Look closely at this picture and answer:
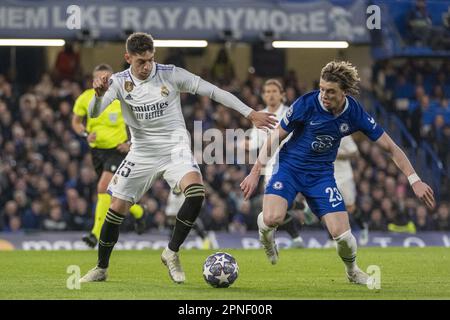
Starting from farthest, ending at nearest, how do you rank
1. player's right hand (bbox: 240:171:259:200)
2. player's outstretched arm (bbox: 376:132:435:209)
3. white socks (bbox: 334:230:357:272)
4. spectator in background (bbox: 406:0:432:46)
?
spectator in background (bbox: 406:0:432:46) < white socks (bbox: 334:230:357:272) < player's right hand (bbox: 240:171:259:200) < player's outstretched arm (bbox: 376:132:435:209)

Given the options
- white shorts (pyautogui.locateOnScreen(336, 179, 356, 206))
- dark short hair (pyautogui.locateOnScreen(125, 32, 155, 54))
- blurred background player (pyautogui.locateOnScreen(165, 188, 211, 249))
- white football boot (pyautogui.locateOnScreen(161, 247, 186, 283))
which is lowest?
blurred background player (pyautogui.locateOnScreen(165, 188, 211, 249))

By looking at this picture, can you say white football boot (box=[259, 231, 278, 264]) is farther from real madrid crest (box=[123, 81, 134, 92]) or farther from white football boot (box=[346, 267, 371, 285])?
real madrid crest (box=[123, 81, 134, 92])

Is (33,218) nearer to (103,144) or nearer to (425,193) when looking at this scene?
(103,144)

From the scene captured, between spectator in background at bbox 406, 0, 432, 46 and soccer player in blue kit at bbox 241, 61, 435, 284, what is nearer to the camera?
soccer player in blue kit at bbox 241, 61, 435, 284

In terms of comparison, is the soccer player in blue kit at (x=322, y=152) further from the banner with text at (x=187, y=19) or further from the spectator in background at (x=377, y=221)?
the banner with text at (x=187, y=19)

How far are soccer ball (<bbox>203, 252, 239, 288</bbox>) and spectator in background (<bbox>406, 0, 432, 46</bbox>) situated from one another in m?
15.6

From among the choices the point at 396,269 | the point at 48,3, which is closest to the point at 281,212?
the point at 396,269

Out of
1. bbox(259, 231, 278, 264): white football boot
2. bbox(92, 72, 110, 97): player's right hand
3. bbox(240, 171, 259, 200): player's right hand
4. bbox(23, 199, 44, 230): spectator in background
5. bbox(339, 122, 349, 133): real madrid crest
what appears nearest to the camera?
bbox(240, 171, 259, 200): player's right hand

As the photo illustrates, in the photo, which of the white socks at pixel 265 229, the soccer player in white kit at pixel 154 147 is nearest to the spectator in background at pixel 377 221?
the white socks at pixel 265 229

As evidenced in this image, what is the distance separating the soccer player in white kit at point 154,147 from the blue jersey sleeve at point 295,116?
64 cm

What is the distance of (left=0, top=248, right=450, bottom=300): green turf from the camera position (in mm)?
9656

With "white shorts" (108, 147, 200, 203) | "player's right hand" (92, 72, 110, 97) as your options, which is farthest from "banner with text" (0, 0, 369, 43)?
"player's right hand" (92, 72, 110, 97)

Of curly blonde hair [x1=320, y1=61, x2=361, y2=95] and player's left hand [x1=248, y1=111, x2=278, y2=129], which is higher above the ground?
curly blonde hair [x1=320, y1=61, x2=361, y2=95]

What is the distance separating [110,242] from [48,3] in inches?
460
